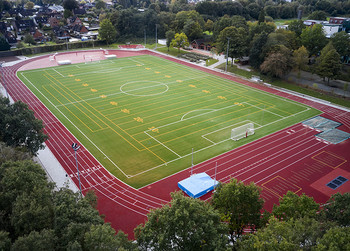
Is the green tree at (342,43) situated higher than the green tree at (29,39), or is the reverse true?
the green tree at (342,43)

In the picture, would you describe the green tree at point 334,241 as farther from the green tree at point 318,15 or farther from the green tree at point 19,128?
the green tree at point 318,15

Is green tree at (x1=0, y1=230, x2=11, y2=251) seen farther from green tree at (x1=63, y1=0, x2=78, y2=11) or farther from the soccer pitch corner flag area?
green tree at (x1=63, y1=0, x2=78, y2=11)

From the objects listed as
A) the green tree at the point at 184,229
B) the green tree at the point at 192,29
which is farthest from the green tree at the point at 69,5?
the green tree at the point at 184,229

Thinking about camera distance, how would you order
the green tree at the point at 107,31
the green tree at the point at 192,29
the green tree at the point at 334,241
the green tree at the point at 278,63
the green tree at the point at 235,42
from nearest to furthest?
the green tree at the point at 334,241, the green tree at the point at 278,63, the green tree at the point at 235,42, the green tree at the point at 192,29, the green tree at the point at 107,31

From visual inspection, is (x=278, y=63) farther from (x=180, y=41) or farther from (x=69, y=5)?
(x=69, y=5)

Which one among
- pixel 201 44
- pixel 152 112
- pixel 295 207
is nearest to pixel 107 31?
pixel 201 44

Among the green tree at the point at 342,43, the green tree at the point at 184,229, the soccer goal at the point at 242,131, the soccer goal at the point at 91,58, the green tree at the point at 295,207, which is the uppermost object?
the green tree at the point at 342,43
